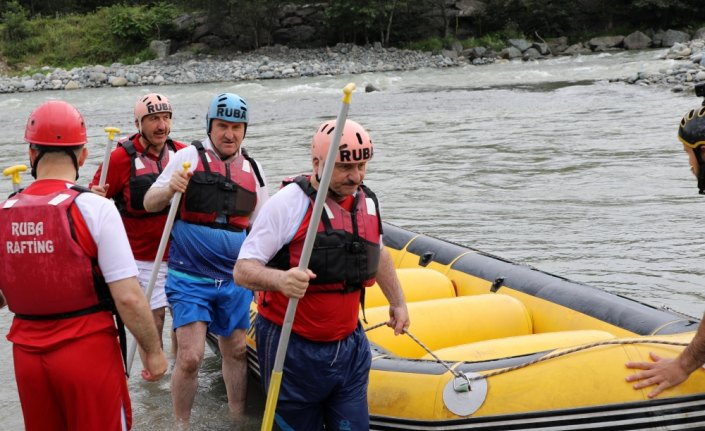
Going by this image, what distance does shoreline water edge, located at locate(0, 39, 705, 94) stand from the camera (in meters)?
28.0

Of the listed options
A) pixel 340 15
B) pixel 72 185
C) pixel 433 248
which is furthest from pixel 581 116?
pixel 340 15

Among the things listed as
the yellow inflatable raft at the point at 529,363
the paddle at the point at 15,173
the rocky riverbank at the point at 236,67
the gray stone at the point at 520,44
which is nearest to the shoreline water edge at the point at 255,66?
the rocky riverbank at the point at 236,67

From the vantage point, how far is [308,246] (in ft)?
9.68

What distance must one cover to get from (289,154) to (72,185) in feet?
36.1

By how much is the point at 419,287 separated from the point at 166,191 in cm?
171

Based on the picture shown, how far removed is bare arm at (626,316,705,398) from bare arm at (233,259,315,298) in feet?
4.54

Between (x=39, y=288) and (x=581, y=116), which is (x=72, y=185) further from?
(x=581, y=116)

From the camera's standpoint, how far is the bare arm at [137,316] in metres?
2.71

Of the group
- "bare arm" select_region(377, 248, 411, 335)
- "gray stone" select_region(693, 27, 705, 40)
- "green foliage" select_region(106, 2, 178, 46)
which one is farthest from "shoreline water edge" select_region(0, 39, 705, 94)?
"bare arm" select_region(377, 248, 411, 335)

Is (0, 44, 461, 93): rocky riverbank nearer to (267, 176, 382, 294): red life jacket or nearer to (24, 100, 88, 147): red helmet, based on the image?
(267, 176, 382, 294): red life jacket

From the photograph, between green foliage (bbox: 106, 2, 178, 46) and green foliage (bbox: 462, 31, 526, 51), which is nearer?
green foliage (bbox: 462, 31, 526, 51)

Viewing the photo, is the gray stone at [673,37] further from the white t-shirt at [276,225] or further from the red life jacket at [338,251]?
the white t-shirt at [276,225]

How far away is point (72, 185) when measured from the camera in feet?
9.00

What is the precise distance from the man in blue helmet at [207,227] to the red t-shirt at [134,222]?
53 centimetres
